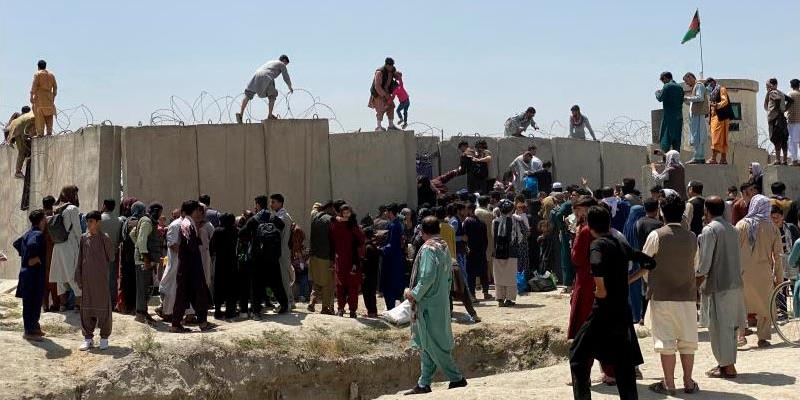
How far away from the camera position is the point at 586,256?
29.4 feet

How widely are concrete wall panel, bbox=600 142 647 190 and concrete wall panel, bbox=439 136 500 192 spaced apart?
2.71 m

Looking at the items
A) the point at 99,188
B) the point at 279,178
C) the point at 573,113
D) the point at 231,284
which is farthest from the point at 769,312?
the point at 573,113

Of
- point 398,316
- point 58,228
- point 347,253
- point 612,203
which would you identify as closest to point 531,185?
point 612,203

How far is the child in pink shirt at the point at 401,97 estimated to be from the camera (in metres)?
18.3

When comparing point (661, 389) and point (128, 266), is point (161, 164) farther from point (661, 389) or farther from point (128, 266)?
point (661, 389)

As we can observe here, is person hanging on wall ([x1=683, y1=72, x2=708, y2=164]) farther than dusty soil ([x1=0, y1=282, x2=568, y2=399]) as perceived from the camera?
Yes

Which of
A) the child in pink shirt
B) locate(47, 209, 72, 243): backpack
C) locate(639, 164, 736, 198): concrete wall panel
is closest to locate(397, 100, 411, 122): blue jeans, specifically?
the child in pink shirt

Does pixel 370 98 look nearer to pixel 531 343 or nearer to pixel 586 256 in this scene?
pixel 531 343

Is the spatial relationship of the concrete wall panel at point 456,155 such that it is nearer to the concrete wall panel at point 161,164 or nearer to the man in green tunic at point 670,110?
the man in green tunic at point 670,110

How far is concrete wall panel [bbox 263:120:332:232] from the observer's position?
16.5 m

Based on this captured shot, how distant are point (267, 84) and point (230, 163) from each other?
1210 millimetres

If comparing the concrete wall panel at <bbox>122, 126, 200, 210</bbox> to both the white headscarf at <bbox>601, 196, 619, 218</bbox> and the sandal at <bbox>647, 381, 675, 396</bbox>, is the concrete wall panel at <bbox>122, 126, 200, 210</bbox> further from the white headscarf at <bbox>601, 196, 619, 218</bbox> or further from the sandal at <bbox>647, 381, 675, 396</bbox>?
the sandal at <bbox>647, 381, 675, 396</bbox>

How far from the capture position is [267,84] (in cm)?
1666

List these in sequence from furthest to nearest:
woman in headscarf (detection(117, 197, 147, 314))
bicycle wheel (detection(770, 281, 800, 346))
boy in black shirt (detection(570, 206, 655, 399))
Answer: woman in headscarf (detection(117, 197, 147, 314)) < bicycle wheel (detection(770, 281, 800, 346)) < boy in black shirt (detection(570, 206, 655, 399))
